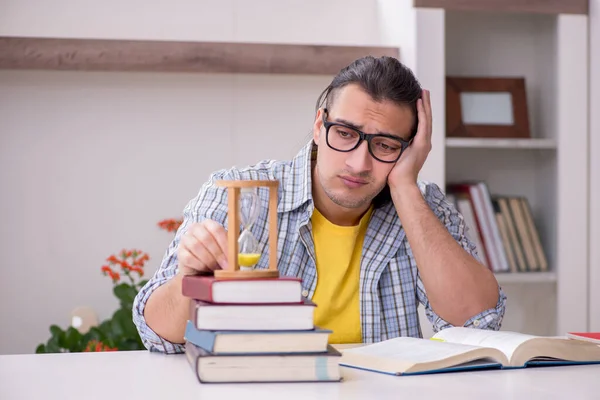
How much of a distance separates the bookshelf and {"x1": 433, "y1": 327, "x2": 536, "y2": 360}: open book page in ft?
4.37

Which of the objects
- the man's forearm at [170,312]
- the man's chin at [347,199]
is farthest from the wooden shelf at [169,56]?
the man's forearm at [170,312]

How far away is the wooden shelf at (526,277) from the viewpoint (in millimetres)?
2807

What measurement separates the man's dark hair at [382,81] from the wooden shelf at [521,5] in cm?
92

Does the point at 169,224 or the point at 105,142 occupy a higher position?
the point at 105,142

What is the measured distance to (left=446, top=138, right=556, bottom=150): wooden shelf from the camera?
277cm

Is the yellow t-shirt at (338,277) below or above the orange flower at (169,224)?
below

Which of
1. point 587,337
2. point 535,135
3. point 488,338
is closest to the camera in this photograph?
point 488,338

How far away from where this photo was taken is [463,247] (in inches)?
76.5

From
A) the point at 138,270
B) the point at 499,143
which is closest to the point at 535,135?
the point at 499,143

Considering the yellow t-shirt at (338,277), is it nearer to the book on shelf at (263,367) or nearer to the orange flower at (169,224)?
the book on shelf at (263,367)

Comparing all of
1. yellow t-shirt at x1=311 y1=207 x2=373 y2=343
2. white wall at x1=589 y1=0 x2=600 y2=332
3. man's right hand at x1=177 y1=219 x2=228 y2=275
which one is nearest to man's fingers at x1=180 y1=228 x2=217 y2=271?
man's right hand at x1=177 y1=219 x2=228 y2=275

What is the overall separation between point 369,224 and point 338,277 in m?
0.16

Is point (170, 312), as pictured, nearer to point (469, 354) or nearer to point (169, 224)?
point (469, 354)

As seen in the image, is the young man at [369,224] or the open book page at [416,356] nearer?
the open book page at [416,356]
